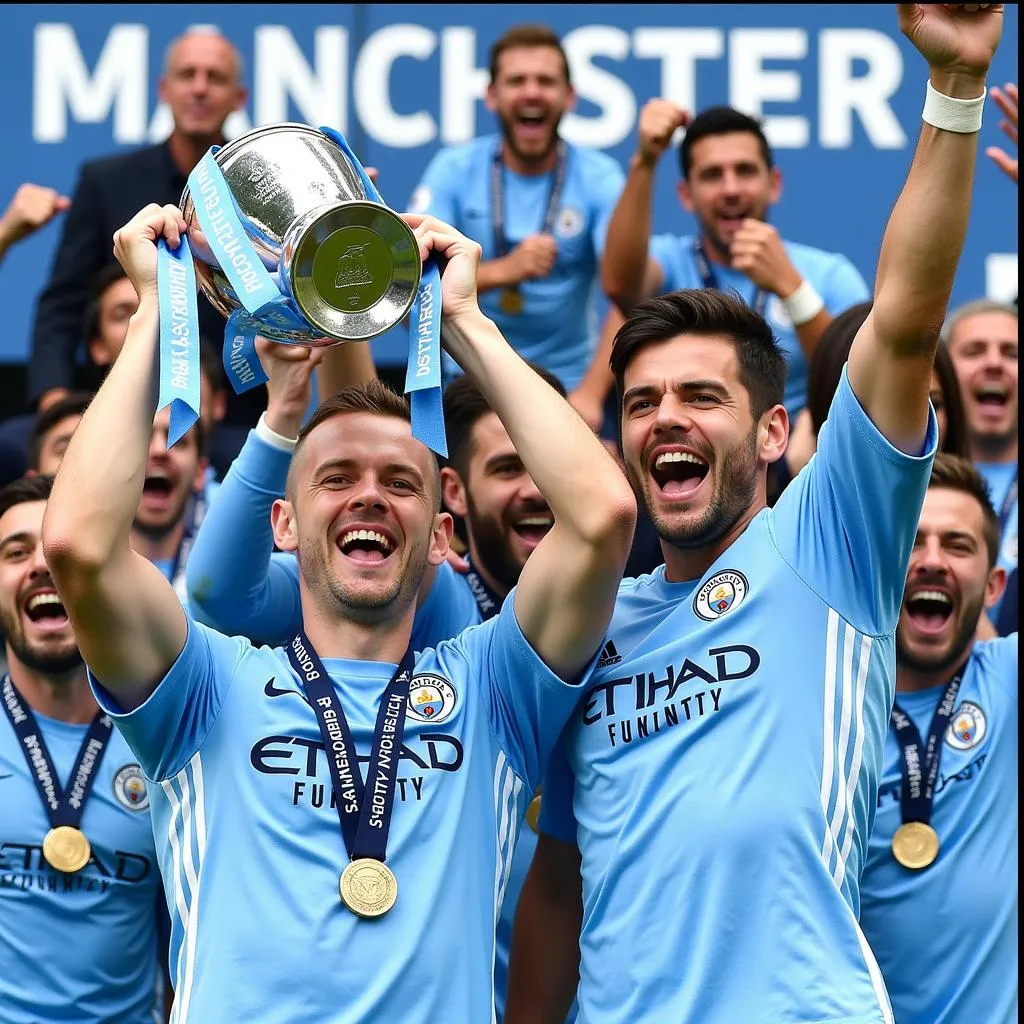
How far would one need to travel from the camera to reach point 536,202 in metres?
7.30

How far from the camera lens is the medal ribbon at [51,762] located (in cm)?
453

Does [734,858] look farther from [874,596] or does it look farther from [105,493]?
[105,493]

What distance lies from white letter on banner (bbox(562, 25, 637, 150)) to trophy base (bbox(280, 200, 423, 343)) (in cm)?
495

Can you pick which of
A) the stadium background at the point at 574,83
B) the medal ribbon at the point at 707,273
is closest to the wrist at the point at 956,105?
the medal ribbon at the point at 707,273

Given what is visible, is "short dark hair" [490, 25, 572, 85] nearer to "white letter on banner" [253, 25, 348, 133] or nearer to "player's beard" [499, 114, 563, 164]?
"player's beard" [499, 114, 563, 164]

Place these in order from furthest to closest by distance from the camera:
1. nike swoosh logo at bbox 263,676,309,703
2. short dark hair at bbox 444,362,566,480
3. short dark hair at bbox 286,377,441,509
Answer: short dark hair at bbox 444,362,566,480 < short dark hair at bbox 286,377,441,509 < nike swoosh logo at bbox 263,676,309,703

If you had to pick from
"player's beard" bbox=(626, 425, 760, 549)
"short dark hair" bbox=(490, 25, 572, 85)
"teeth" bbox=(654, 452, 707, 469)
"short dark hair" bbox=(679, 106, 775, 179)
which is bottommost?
"player's beard" bbox=(626, 425, 760, 549)

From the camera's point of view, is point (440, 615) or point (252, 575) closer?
point (252, 575)

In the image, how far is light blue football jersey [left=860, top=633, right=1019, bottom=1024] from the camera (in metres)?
4.27

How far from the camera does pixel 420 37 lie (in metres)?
8.54

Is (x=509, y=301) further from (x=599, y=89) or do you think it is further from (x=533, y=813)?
(x=533, y=813)

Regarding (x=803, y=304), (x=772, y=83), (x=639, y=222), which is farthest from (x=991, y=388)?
(x=772, y=83)

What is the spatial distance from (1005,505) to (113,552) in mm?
3448

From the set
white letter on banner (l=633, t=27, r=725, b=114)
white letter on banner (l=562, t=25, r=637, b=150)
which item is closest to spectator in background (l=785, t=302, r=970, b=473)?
white letter on banner (l=562, t=25, r=637, b=150)
